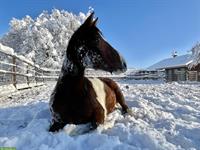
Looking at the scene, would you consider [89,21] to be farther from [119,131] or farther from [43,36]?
[43,36]

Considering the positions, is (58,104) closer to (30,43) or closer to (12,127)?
(12,127)

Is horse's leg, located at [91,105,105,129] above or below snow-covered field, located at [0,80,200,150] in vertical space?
Result: above

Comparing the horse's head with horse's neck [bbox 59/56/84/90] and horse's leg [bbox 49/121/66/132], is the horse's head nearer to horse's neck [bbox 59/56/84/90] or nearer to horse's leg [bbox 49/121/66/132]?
horse's neck [bbox 59/56/84/90]

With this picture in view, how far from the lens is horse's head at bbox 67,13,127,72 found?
4.01 metres

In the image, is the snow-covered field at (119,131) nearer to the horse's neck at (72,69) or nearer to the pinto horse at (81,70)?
the pinto horse at (81,70)

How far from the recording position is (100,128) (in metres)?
4.23

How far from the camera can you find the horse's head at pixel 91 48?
4.01 m

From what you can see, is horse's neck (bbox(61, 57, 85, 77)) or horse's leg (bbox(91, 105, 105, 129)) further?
horse's leg (bbox(91, 105, 105, 129))

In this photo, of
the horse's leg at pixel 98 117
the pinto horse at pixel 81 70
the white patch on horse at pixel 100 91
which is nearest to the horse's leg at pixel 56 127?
the pinto horse at pixel 81 70

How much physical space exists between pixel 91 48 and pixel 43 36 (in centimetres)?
4836

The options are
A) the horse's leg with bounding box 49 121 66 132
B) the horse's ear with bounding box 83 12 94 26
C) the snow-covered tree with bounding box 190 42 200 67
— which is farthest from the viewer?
the snow-covered tree with bounding box 190 42 200 67

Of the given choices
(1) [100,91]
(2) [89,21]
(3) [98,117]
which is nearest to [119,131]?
(3) [98,117]

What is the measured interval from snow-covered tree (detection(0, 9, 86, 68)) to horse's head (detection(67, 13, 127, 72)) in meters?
43.3

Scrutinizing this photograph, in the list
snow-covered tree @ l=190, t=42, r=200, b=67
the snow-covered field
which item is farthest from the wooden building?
the snow-covered field
